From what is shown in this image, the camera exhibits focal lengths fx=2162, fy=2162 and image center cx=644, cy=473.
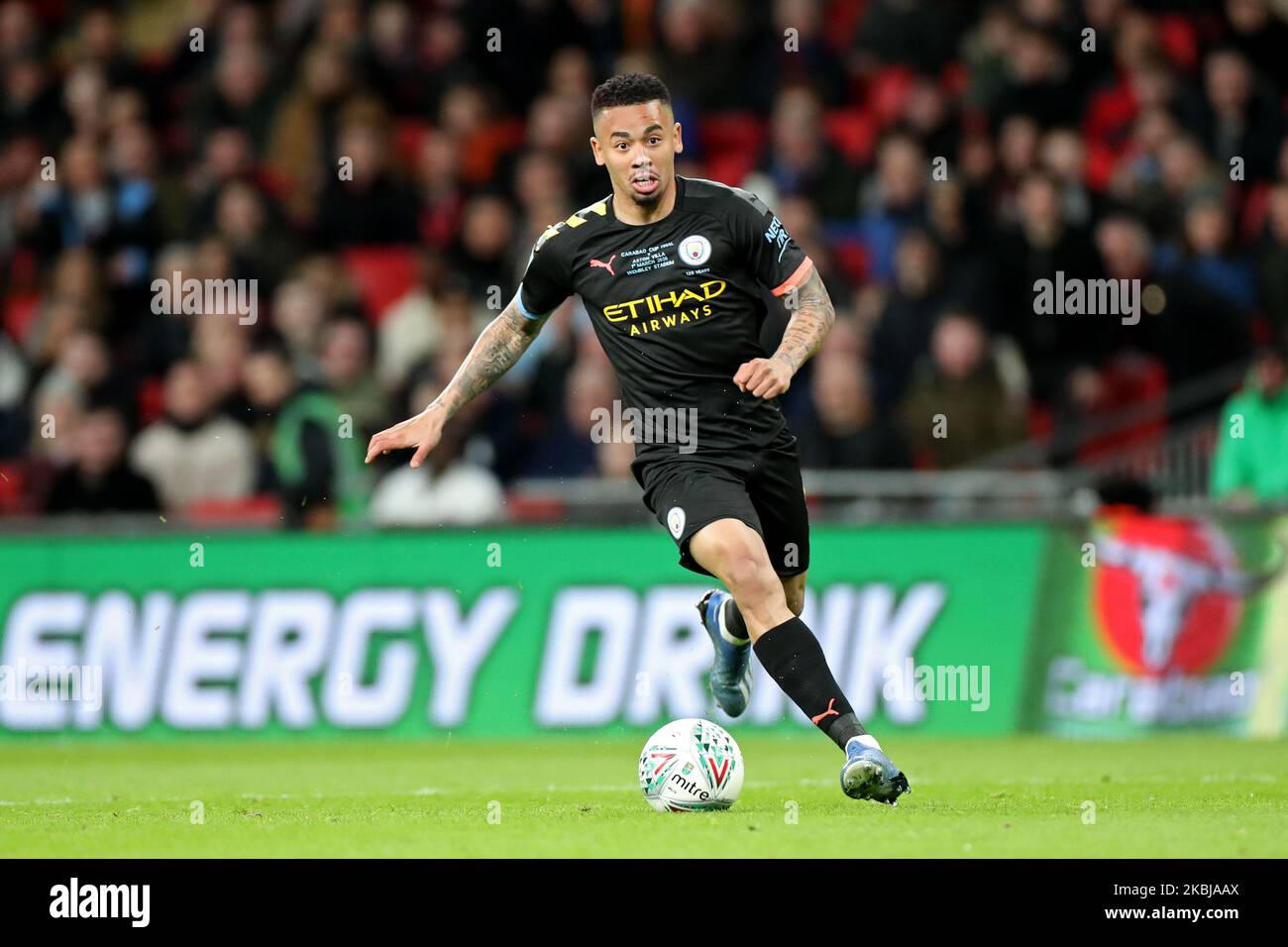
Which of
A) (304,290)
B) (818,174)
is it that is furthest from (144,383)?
(818,174)

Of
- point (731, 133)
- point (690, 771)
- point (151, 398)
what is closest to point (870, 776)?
point (690, 771)

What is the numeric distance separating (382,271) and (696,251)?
9.63m

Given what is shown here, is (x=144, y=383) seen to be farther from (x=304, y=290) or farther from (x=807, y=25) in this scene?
(x=807, y=25)

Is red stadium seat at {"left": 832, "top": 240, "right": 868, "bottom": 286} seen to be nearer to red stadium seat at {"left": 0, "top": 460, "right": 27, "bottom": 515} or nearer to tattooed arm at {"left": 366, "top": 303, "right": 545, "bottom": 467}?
red stadium seat at {"left": 0, "top": 460, "right": 27, "bottom": 515}

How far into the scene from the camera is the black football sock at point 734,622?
9758mm

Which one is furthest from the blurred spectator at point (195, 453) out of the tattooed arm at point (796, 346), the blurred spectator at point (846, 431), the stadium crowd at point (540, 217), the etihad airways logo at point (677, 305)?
the tattooed arm at point (796, 346)

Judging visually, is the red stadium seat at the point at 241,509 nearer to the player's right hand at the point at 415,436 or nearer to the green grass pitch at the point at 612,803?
the green grass pitch at the point at 612,803

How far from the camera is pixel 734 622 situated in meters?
9.79

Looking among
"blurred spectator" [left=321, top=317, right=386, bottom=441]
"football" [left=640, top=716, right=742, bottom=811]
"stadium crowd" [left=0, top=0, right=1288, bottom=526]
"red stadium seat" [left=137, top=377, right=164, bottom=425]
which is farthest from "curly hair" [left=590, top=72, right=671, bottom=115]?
"red stadium seat" [left=137, top=377, right=164, bottom=425]

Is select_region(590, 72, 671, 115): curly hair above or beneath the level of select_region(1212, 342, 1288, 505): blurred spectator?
above

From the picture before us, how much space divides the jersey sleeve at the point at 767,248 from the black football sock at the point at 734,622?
1580 mm

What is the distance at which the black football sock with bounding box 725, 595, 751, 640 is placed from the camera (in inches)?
384

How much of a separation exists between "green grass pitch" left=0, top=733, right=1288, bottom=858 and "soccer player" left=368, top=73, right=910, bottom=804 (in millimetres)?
1063
